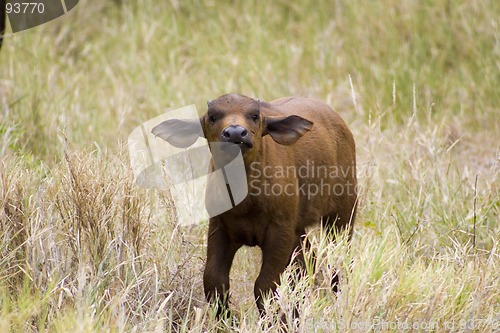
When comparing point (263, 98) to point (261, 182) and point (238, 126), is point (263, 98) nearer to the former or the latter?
point (261, 182)

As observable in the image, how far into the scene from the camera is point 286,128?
4688 mm

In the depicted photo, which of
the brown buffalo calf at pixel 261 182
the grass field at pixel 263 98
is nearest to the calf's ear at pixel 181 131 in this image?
the brown buffalo calf at pixel 261 182

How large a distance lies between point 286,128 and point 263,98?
2976 mm

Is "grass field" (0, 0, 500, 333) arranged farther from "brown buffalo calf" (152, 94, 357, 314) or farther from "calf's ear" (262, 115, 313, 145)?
"calf's ear" (262, 115, 313, 145)

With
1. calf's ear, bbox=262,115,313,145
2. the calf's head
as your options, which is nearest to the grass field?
the calf's head

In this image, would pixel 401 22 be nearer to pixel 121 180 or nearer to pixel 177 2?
pixel 177 2

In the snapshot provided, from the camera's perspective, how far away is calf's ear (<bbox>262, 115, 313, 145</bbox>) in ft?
15.3

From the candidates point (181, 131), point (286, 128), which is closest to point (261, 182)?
point (286, 128)

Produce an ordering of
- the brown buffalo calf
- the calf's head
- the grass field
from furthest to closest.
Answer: the brown buffalo calf, the calf's head, the grass field

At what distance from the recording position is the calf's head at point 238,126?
4308 mm

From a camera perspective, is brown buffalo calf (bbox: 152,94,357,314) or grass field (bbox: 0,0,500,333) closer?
grass field (bbox: 0,0,500,333)

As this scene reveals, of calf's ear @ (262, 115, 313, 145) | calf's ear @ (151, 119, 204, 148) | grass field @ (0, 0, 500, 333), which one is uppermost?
calf's ear @ (151, 119, 204, 148)

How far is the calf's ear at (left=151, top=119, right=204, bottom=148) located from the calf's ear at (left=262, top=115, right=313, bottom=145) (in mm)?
370

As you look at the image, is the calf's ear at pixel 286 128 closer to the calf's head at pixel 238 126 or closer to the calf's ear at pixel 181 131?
the calf's head at pixel 238 126
